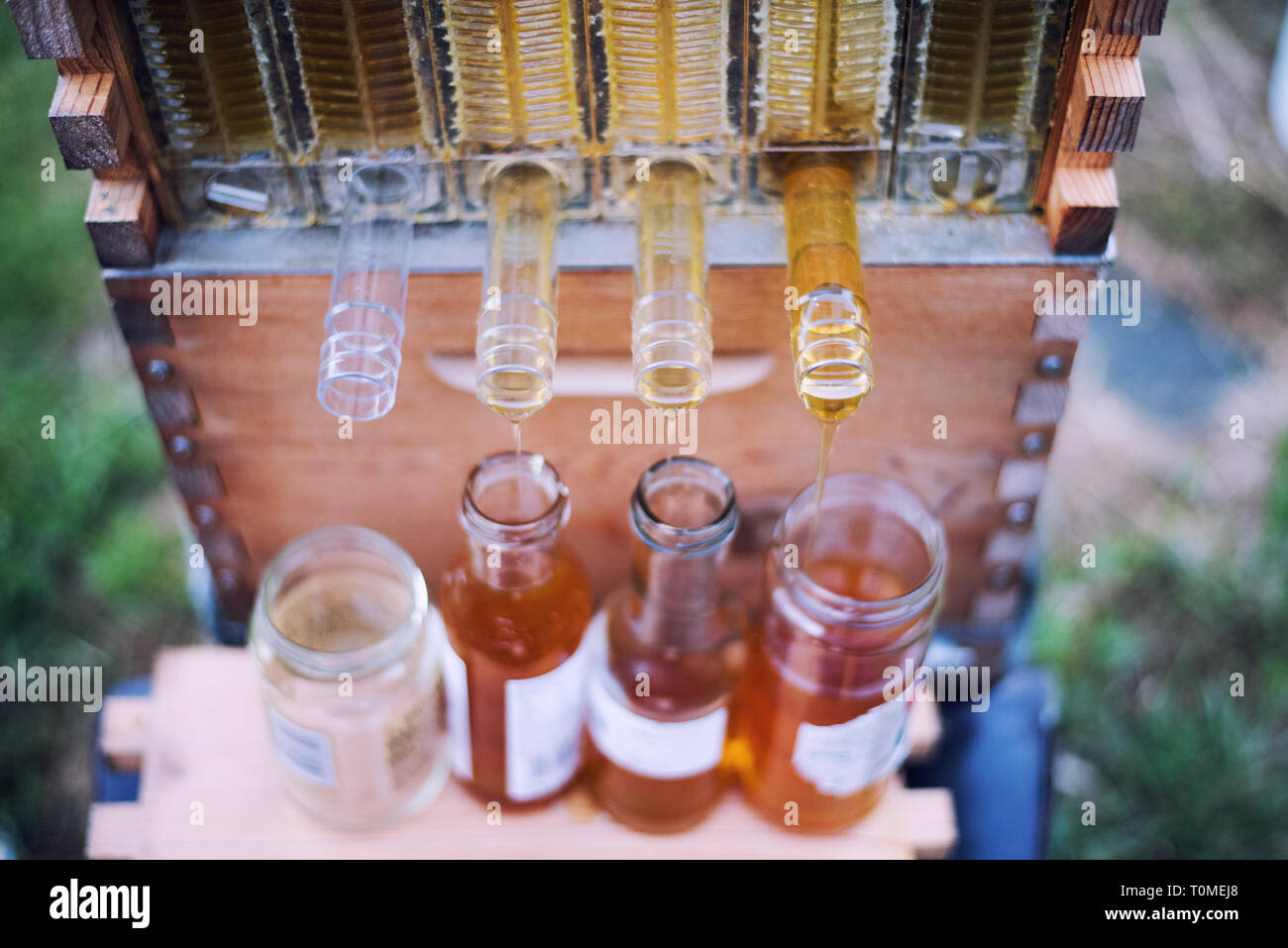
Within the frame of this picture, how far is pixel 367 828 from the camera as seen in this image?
0.78 m

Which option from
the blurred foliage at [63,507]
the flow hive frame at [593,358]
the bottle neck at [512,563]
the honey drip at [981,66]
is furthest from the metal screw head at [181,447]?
the blurred foliage at [63,507]

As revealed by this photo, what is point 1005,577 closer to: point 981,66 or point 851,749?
point 851,749

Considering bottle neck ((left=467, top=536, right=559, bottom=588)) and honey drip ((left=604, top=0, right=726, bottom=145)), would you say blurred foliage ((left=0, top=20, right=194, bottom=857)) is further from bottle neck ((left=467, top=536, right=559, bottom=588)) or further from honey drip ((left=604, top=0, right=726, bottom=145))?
honey drip ((left=604, top=0, right=726, bottom=145))

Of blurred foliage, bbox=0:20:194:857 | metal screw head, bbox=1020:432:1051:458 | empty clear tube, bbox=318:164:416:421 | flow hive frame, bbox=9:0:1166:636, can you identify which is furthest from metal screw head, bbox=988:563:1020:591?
blurred foliage, bbox=0:20:194:857

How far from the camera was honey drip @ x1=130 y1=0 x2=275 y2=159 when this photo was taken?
661mm

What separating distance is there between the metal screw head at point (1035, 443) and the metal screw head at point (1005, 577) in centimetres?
11

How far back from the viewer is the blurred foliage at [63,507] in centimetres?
143

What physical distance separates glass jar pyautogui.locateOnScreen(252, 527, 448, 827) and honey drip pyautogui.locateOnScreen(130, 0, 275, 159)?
0.79 feet

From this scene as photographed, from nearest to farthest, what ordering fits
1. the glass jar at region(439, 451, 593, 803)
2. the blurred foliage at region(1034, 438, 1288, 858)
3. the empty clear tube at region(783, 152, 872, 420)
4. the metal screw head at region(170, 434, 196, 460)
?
the empty clear tube at region(783, 152, 872, 420)
the glass jar at region(439, 451, 593, 803)
the metal screw head at region(170, 434, 196, 460)
the blurred foliage at region(1034, 438, 1288, 858)

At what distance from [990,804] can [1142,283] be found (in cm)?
115

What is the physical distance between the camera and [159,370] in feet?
2.54

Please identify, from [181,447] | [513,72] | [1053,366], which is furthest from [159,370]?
[1053,366]

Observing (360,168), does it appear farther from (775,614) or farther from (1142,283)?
(1142,283)

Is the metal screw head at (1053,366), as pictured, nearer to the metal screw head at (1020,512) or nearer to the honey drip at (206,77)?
the metal screw head at (1020,512)
